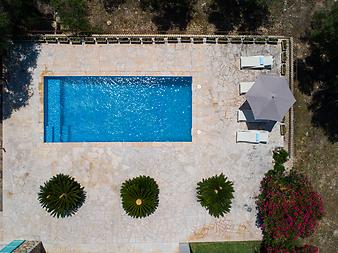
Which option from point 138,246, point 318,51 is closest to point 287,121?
point 318,51

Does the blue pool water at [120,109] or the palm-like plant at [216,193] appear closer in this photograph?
the palm-like plant at [216,193]

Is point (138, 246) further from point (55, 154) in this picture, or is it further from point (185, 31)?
point (185, 31)

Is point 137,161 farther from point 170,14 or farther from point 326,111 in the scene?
point 326,111

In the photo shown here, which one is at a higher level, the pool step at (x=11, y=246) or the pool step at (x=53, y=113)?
the pool step at (x=53, y=113)

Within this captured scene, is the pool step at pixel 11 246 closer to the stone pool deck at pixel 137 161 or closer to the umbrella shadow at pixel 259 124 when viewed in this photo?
the stone pool deck at pixel 137 161

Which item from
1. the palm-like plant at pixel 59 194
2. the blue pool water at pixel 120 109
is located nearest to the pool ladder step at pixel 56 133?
the blue pool water at pixel 120 109

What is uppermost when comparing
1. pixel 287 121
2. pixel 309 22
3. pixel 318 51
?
pixel 309 22
